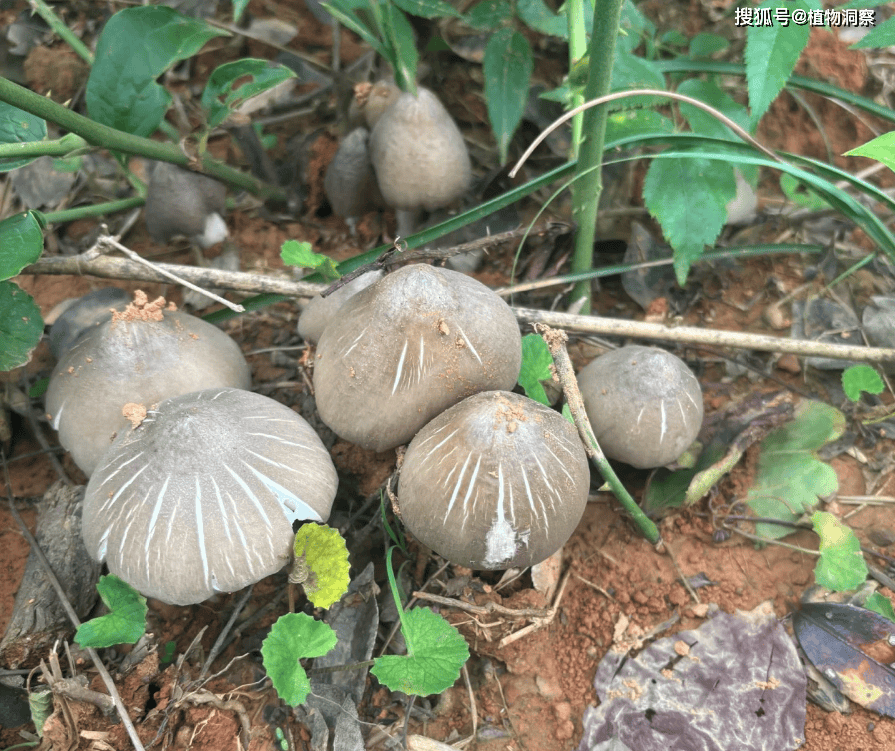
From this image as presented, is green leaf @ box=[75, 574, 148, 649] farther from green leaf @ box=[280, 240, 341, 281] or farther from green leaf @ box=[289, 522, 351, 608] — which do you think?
green leaf @ box=[280, 240, 341, 281]

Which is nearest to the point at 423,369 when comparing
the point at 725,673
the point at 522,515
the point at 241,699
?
the point at 522,515

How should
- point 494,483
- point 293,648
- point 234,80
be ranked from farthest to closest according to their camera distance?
point 234,80
point 293,648
point 494,483

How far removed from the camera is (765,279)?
349cm

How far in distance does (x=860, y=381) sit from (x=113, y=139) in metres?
3.30

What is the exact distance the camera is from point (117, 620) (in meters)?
2.22

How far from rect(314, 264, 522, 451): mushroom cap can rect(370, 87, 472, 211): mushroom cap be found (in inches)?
43.6

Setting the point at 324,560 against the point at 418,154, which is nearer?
the point at 324,560

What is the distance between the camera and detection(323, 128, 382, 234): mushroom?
11.1ft

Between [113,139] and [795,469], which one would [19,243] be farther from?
[795,469]

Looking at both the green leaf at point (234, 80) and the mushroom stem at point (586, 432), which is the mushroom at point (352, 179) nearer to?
the green leaf at point (234, 80)

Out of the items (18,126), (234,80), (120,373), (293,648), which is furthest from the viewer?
(234,80)

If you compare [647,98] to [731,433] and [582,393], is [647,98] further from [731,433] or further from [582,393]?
[731,433]

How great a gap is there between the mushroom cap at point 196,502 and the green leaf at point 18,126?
1.32m

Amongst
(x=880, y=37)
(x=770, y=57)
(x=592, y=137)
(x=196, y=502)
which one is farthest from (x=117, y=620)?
(x=880, y=37)
